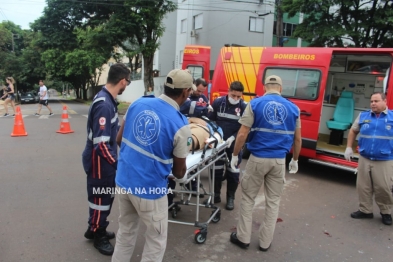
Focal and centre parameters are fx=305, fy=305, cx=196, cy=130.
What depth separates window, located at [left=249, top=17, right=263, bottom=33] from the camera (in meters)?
23.8

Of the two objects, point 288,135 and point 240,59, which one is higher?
point 240,59

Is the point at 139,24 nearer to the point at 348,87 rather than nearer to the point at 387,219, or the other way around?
the point at 348,87

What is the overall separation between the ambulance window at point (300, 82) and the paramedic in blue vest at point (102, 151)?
13.2 feet

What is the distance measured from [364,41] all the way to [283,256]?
45.1 ft

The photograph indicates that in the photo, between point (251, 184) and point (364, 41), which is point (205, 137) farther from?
point (364, 41)

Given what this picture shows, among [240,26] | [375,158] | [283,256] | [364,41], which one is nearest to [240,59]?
[375,158]

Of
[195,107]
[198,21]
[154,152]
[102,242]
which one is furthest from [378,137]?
[198,21]

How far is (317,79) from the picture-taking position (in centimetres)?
577

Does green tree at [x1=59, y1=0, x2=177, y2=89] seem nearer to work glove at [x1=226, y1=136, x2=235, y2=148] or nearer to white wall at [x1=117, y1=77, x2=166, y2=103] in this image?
white wall at [x1=117, y1=77, x2=166, y2=103]

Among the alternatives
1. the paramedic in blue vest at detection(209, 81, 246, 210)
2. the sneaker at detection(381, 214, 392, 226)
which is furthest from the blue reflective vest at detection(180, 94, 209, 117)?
the sneaker at detection(381, 214, 392, 226)

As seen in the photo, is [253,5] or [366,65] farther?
[253,5]

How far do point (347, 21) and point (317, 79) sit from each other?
1033 centimetres

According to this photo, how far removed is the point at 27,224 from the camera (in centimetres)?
370

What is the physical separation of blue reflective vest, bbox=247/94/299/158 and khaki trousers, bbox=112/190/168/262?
4.42ft
